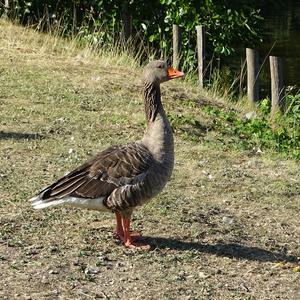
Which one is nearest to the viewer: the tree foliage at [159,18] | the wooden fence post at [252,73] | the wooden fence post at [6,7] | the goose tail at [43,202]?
the goose tail at [43,202]

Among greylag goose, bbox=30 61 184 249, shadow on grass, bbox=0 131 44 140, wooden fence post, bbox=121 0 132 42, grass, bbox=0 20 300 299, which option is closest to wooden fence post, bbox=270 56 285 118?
grass, bbox=0 20 300 299

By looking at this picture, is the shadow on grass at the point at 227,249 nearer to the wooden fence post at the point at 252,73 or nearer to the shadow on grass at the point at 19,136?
the shadow on grass at the point at 19,136

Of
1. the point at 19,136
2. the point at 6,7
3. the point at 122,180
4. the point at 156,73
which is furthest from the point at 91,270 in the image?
the point at 6,7

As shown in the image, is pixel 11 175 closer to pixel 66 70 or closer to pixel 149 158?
pixel 149 158

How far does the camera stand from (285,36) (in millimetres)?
28734

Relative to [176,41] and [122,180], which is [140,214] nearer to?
[122,180]

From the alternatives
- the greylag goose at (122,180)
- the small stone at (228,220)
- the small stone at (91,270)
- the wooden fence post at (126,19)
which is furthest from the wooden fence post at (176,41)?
the small stone at (91,270)

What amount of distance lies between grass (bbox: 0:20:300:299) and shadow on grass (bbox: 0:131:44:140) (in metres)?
0.01

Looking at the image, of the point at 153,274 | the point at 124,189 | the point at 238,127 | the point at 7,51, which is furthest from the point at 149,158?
the point at 7,51

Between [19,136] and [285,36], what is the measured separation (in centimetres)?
2029

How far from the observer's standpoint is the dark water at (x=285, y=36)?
23375mm

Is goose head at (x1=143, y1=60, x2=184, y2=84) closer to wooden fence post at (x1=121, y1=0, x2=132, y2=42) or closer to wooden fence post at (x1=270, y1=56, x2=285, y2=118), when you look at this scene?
wooden fence post at (x1=270, y1=56, x2=285, y2=118)

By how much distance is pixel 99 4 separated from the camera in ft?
58.9

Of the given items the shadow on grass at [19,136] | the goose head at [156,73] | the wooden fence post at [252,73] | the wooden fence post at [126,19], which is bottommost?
the shadow on grass at [19,136]
